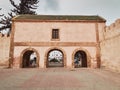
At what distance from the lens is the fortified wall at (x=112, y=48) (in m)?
14.3

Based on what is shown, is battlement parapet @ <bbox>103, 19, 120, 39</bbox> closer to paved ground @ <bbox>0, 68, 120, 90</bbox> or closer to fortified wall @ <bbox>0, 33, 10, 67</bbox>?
paved ground @ <bbox>0, 68, 120, 90</bbox>

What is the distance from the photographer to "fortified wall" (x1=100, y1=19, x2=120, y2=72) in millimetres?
14328

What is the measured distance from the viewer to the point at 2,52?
20359 millimetres

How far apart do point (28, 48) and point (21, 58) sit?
62.7 inches

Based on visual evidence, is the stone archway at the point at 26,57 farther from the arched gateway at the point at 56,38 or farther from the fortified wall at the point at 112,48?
the fortified wall at the point at 112,48

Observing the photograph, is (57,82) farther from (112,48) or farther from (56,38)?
(56,38)

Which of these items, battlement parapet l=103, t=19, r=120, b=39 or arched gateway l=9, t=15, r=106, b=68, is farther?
arched gateway l=9, t=15, r=106, b=68

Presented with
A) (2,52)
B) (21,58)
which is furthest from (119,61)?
(2,52)

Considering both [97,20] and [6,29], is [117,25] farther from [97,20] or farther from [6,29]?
[6,29]

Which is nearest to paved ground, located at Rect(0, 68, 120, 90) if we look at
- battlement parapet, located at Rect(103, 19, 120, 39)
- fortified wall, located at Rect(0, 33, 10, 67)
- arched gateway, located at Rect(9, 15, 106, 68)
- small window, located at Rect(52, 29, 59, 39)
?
battlement parapet, located at Rect(103, 19, 120, 39)

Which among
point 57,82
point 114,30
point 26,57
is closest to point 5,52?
point 26,57

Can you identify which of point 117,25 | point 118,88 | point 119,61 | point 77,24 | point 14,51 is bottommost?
point 118,88

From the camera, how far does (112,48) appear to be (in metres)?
15.6

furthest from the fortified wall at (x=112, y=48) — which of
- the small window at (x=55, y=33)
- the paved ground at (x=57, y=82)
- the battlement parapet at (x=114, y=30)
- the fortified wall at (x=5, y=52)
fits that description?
the fortified wall at (x=5, y=52)
